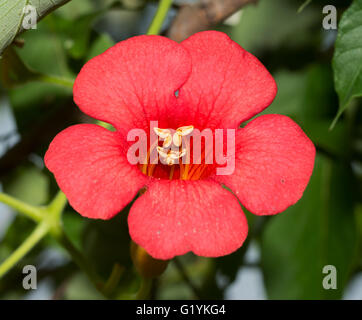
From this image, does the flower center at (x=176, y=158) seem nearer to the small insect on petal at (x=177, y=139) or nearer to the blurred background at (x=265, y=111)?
the small insect on petal at (x=177, y=139)

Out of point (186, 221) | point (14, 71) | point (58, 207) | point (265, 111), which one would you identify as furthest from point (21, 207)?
point (265, 111)

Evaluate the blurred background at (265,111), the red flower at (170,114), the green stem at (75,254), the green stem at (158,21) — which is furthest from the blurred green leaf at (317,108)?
the green stem at (75,254)

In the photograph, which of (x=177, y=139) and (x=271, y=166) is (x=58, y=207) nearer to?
(x=177, y=139)

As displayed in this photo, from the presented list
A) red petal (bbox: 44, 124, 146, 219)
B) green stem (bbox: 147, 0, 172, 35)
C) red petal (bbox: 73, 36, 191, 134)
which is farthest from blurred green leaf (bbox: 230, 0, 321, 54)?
red petal (bbox: 44, 124, 146, 219)

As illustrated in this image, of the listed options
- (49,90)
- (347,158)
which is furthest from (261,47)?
(49,90)

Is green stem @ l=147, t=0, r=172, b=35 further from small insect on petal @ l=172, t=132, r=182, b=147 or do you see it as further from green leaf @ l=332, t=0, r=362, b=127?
green leaf @ l=332, t=0, r=362, b=127

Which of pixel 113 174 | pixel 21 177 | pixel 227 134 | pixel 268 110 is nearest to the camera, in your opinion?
pixel 113 174

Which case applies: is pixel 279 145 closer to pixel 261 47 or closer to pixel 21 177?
pixel 261 47
